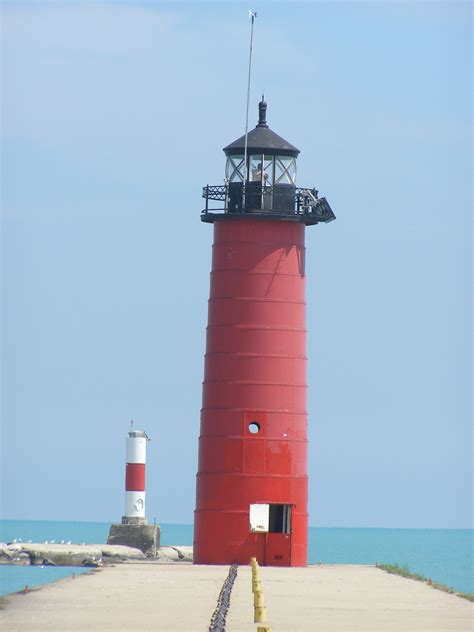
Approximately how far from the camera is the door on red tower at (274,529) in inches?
1449

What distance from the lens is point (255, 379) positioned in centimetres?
3681

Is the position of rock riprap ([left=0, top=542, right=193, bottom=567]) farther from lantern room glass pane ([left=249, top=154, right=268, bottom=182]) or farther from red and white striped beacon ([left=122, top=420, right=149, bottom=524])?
lantern room glass pane ([left=249, top=154, right=268, bottom=182])

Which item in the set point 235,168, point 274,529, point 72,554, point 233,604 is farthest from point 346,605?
→ point 72,554

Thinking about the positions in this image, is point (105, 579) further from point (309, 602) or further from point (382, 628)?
point (382, 628)

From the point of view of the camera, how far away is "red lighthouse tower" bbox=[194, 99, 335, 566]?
36875 mm

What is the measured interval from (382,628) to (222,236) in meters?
16.0

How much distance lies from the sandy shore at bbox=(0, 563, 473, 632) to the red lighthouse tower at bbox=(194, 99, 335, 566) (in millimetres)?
3015

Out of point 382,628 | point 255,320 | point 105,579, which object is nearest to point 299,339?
point 255,320

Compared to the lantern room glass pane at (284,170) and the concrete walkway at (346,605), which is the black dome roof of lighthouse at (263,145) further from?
the concrete walkway at (346,605)

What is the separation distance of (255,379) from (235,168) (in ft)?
14.5

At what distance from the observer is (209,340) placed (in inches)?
1478

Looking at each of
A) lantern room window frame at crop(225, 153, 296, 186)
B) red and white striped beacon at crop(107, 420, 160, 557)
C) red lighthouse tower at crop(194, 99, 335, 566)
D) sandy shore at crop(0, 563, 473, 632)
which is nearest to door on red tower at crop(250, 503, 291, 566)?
red lighthouse tower at crop(194, 99, 335, 566)

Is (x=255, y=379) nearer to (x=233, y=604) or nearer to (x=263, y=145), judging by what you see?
(x=263, y=145)

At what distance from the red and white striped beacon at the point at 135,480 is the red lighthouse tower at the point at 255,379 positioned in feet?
52.6
